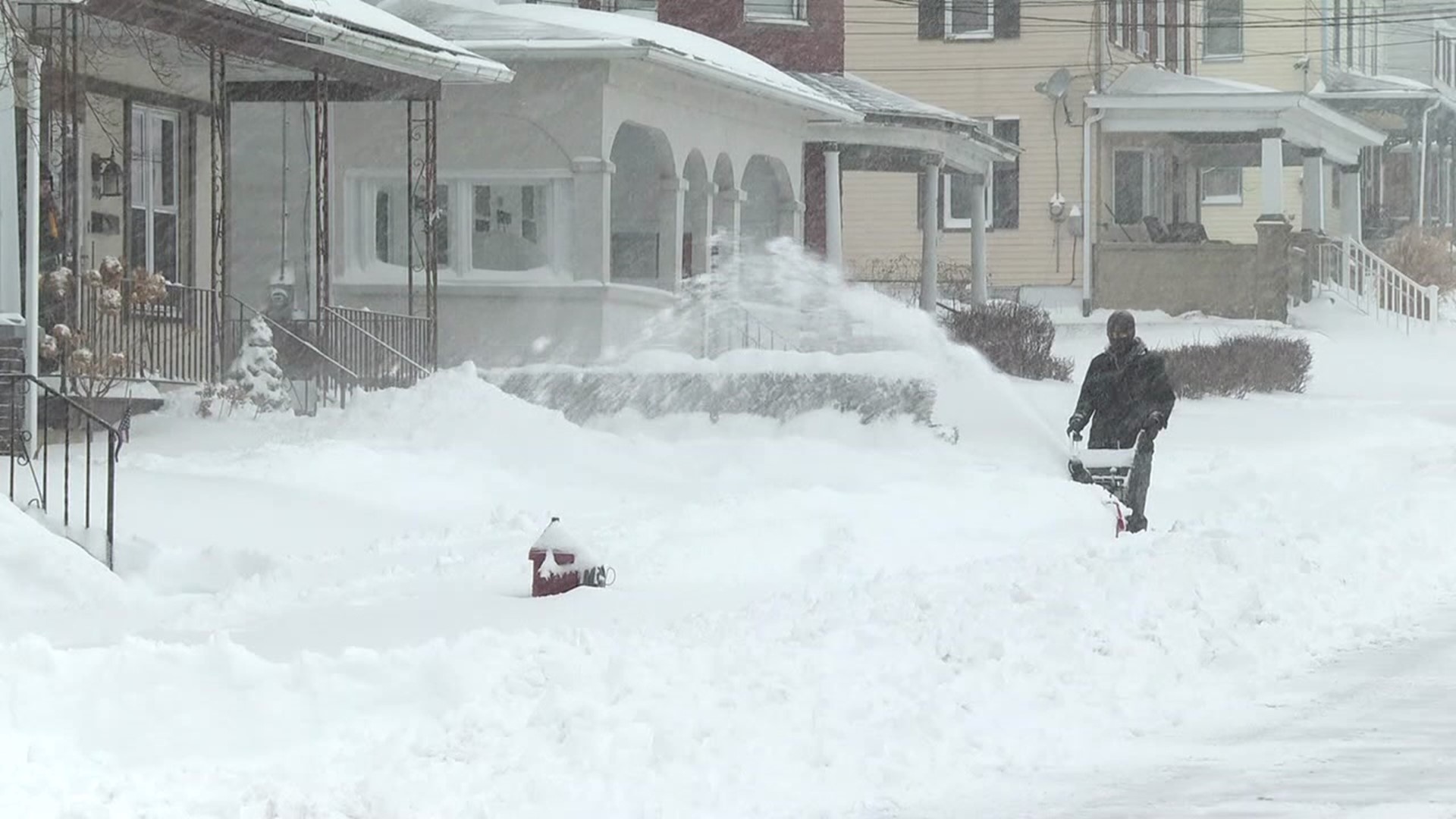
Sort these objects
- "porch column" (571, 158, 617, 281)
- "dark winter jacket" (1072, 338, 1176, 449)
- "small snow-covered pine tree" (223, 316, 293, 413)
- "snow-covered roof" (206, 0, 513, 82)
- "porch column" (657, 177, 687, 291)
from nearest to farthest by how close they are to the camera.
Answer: "dark winter jacket" (1072, 338, 1176, 449)
"snow-covered roof" (206, 0, 513, 82)
"small snow-covered pine tree" (223, 316, 293, 413)
"porch column" (571, 158, 617, 281)
"porch column" (657, 177, 687, 291)

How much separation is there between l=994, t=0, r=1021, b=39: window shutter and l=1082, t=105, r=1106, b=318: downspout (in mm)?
2037

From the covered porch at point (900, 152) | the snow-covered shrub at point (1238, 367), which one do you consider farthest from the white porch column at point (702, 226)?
the snow-covered shrub at point (1238, 367)

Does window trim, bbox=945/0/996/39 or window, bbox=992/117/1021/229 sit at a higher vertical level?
window trim, bbox=945/0/996/39

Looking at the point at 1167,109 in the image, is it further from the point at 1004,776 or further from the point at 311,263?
the point at 1004,776

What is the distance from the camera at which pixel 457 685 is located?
8.86 m

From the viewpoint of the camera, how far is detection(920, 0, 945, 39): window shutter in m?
41.9

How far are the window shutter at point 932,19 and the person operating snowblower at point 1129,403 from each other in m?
27.1

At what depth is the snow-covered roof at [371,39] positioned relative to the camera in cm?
1994

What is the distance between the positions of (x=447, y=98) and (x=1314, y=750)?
1922 centimetres

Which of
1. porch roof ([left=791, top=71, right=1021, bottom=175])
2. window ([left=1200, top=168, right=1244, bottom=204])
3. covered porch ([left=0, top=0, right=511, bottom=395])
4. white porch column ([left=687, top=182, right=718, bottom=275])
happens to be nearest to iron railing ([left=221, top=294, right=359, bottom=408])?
covered porch ([left=0, top=0, right=511, bottom=395])

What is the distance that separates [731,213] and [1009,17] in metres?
12.8

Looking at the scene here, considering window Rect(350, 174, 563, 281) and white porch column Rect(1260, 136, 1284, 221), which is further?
white porch column Rect(1260, 136, 1284, 221)

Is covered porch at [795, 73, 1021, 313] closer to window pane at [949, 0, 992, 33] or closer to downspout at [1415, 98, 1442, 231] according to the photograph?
window pane at [949, 0, 992, 33]

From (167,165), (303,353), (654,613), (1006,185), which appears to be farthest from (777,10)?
(654,613)
